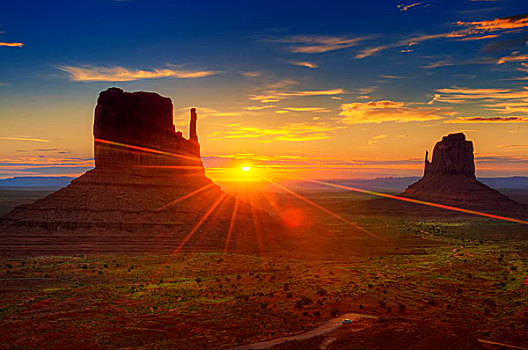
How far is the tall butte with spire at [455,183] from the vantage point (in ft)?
307

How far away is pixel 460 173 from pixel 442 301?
337 ft

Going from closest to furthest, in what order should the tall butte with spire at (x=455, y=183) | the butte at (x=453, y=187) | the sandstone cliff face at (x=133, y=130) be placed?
1. the sandstone cliff face at (x=133, y=130)
2. the butte at (x=453, y=187)
3. the tall butte with spire at (x=455, y=183)

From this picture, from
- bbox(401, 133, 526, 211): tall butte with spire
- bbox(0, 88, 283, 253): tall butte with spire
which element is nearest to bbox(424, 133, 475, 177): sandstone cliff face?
bbox(401, 133, 526, 211): tall butte with spire

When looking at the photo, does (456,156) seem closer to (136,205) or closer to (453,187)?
(453,187)

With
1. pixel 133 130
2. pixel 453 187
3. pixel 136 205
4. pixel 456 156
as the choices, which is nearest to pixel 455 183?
pixel 453 187

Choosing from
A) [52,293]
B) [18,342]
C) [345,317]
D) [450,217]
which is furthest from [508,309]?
[450,217]

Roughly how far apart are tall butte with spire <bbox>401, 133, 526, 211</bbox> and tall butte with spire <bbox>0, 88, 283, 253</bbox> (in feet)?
223

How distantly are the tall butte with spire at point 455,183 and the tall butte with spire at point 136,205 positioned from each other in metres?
68.1

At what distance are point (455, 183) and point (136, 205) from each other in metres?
95.5

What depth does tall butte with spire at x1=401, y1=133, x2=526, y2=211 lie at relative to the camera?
9362 cm

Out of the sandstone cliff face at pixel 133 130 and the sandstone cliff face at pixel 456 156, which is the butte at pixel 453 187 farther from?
the sandstone cliff face at pixel 133 130

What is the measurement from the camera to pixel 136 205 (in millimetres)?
46125

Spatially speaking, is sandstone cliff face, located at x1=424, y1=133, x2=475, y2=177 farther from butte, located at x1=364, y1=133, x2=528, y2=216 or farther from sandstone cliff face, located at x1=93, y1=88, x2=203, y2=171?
sandstone cliff face, located at x1=93, y1=88, x2=203, y2=171

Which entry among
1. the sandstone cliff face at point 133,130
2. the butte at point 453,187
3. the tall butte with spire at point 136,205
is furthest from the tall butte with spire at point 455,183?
the sandstone cliff face at point 133,130
